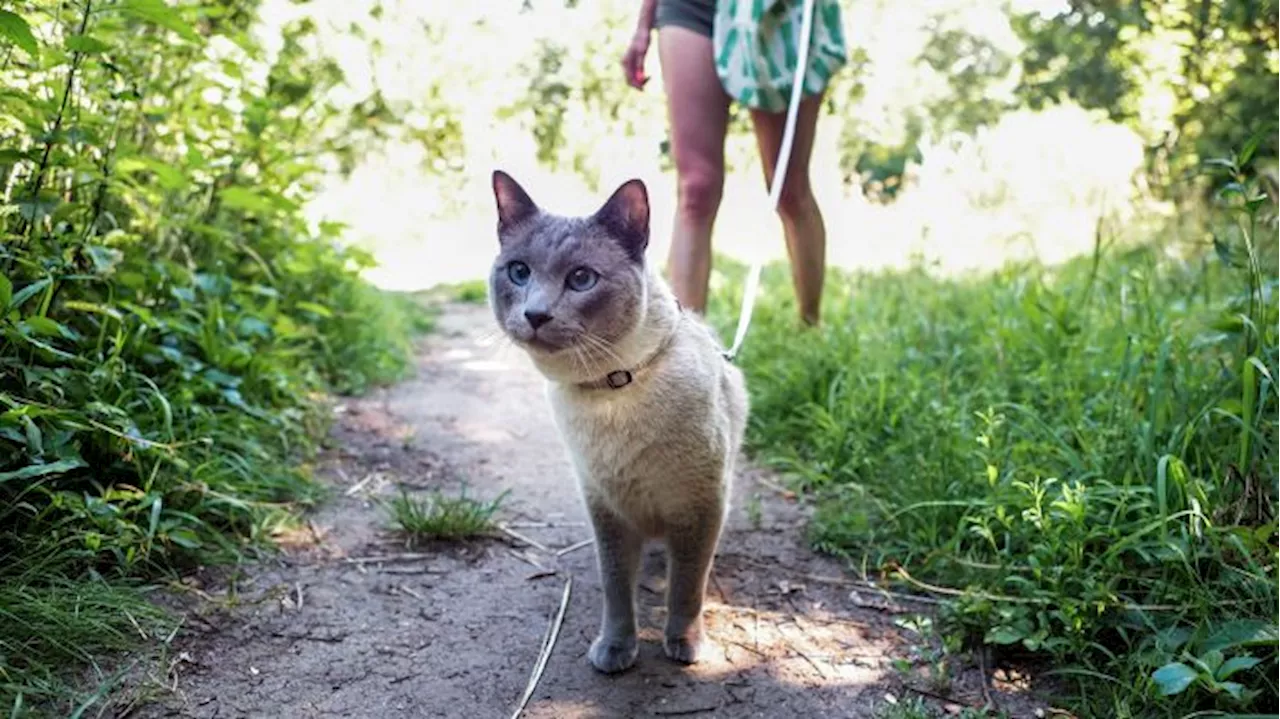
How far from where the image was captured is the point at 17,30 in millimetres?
1713

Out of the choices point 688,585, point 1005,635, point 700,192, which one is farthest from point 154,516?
point 700,192

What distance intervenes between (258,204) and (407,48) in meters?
5.47

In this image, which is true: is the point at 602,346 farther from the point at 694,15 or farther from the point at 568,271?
the point at 694,15

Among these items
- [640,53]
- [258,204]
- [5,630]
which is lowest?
[5,630]

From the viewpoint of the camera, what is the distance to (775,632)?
7.06ft

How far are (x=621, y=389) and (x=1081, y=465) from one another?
1.14 meters

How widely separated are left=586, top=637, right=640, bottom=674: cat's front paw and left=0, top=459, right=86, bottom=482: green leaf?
3.78ft

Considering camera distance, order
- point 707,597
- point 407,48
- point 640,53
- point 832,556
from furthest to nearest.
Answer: point 407,48 < point 640,53 < point 832,556 < point 707,597

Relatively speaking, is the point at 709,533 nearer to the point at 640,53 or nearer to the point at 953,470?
the point at 953,470

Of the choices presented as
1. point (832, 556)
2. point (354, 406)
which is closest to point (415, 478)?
point (354, 406)

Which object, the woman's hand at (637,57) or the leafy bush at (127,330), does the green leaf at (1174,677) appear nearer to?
the leafy bush at (127,330)

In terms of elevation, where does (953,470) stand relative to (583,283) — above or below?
below

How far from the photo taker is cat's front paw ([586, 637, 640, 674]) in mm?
1959

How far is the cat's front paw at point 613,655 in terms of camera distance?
6.43ft
